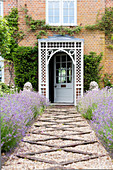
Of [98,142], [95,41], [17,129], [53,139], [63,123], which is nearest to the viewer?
[17,129]

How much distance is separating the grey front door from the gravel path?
5854 mm

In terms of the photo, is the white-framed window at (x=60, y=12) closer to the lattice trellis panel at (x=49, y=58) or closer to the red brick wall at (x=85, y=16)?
the red brick wall at (x=85, y=16)

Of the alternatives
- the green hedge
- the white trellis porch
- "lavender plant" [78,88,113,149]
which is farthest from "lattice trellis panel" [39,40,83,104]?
"lavender plant" [78,88,113,149]

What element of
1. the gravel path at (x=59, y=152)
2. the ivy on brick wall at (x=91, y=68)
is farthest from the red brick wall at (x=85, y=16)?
the gravel path at (x=59, y=152)

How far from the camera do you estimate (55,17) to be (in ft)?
33.2

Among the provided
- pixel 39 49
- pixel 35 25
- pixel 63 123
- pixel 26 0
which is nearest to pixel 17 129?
pixel 63 123

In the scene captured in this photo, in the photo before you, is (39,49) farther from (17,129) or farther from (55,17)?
(17,129)

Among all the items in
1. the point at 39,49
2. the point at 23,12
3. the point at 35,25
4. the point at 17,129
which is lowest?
the point at 17,129

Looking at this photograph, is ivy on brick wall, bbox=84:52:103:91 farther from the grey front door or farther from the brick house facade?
the grey front door

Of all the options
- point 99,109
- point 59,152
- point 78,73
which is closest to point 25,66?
point 78,73

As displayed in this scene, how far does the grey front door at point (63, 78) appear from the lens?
425 inches

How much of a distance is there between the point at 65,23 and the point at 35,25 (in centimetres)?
154

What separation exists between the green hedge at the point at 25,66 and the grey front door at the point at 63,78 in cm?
156

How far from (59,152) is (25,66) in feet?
22.3
